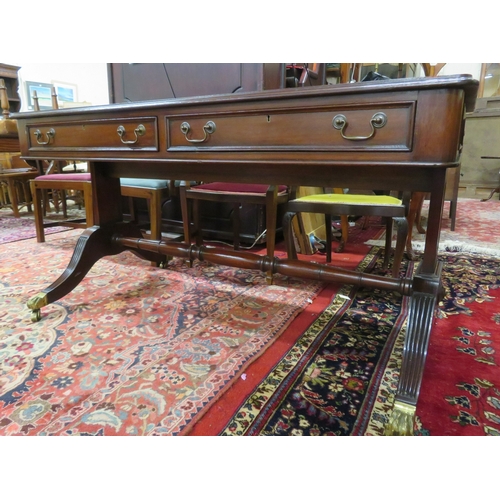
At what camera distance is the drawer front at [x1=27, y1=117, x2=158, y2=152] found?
3.94 ft

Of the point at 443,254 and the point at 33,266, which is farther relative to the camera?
the point at 443,254

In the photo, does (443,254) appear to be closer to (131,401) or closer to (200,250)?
(200,250)

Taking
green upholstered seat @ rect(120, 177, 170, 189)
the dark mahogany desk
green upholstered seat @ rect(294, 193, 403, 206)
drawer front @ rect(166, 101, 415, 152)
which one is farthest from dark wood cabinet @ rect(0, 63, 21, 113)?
drawer front @ rect(166, 101, 415, 152)

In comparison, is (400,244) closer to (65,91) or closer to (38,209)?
(38,209)

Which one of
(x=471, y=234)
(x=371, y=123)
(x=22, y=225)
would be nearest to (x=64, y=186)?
(x=22, y=225)

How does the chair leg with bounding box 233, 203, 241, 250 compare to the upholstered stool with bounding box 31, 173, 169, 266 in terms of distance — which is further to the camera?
the chair leg with bounding box 233, 203, 241, 250

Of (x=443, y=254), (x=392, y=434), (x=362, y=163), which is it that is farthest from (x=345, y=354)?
(x=443, y=254)

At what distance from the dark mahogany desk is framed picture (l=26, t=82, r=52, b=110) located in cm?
454

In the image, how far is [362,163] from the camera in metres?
0.89

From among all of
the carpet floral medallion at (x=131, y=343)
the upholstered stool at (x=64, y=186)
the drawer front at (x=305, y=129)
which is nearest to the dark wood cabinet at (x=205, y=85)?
the upholstered stool at (x=64, y=186)

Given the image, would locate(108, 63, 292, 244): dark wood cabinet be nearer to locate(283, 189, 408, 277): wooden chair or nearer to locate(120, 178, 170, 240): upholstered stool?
locate(120, 178, 170, 240): upholstered stool

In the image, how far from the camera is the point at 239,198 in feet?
6.84

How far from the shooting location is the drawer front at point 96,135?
1.20 meters

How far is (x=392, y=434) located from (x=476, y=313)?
2.93ft
